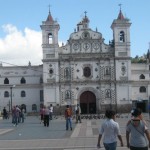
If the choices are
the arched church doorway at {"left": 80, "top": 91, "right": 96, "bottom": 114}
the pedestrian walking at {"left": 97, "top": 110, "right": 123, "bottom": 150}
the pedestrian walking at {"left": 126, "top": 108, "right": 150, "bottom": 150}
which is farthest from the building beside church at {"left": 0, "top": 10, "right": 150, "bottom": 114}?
the pedestrian walking at {"left": 126, "top": 108, "right": 150, "bottom": 150}

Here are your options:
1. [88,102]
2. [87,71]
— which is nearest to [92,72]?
[87,71]

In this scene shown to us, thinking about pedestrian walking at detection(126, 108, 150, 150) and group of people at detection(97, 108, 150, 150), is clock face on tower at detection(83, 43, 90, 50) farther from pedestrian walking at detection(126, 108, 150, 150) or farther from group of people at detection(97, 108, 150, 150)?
pedestrian walking at detection(126, 108, 150, 150)

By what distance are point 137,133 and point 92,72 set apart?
67563mm

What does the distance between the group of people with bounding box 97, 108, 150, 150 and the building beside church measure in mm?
64595

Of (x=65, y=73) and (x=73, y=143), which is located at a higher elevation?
(x=65, y=73)

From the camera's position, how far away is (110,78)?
78500mm

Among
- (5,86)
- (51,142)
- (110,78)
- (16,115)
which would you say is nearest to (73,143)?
(51,142)

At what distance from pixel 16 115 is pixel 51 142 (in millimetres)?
17954

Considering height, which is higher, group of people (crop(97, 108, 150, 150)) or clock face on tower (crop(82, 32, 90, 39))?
clock face on tower (crop(82, 32, 90, 39))

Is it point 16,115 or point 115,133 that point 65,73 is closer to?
point 16,115

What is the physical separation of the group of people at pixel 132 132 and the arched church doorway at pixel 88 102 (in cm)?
6622

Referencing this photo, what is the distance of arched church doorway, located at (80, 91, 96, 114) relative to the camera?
78.8 meters

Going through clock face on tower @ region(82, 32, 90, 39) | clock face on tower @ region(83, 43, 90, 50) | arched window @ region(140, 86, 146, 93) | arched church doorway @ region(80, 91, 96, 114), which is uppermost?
clock face on tower @ region(82, 32, 90, 39)

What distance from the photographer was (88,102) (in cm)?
7894
